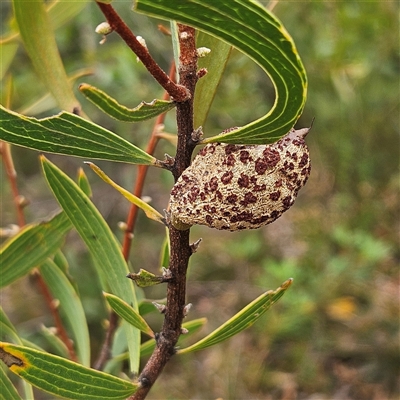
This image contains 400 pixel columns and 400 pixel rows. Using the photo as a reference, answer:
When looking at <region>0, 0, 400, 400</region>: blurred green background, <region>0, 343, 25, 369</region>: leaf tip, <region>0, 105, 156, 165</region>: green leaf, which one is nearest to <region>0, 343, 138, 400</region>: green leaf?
<region>0, 343, 25, 369</region>: leaf tip

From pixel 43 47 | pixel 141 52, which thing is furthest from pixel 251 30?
pixel 43 47

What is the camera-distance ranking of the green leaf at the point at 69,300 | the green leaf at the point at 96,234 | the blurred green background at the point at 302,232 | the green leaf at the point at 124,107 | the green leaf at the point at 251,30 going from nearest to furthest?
the green leaf at the point at 251,30, the green leaf at the point at 124,107, the green leaf at the point at 96,234, the green leaf at the point at 69,300, the blurred green background at the point at 302,232

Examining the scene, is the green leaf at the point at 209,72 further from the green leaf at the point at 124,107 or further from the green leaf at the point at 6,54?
the green leaf at the point at 6,54

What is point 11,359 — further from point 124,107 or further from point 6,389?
point 124,107

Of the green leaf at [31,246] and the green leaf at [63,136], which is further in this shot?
the green leaf at [31,246]

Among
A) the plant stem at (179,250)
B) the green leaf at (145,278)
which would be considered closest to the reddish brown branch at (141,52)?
the plant stem at (179,250)

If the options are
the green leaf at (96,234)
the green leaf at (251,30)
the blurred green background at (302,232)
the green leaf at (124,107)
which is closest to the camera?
the green leaf at (251,30)

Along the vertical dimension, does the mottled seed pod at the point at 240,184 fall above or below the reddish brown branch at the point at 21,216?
above
